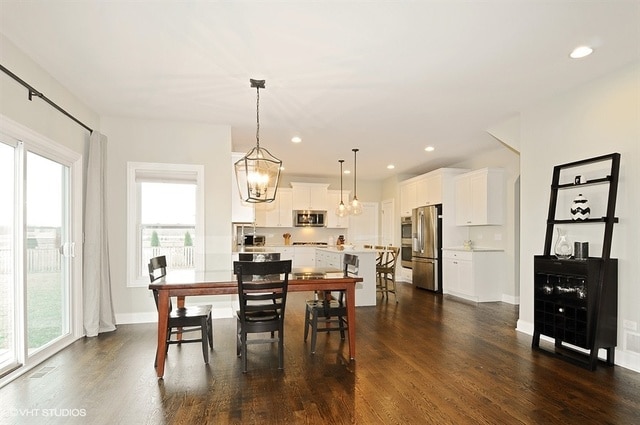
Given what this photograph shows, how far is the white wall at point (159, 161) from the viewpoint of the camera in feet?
15.6

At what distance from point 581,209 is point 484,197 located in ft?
9.10

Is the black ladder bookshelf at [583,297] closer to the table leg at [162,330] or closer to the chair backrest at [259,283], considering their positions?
the chair backrest at [259,283]

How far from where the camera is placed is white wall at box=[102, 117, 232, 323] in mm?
4754

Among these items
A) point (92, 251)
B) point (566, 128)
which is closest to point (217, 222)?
point (92, 251)

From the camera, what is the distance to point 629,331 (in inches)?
129

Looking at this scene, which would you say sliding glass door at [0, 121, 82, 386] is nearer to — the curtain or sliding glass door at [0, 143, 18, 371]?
sliding glass door at [0, 143, 18, 371]

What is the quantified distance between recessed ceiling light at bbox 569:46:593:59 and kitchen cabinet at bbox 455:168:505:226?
11.0ft

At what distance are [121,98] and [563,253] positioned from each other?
16.5 ft

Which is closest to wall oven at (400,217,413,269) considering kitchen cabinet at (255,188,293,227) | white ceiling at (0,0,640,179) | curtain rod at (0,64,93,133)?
kitchen cabinet at (255,188,293,227)

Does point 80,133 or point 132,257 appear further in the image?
point 132,257

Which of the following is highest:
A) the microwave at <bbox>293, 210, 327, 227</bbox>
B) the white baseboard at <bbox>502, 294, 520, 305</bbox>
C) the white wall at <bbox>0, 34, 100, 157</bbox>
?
the white wall at <bbox>0, 34, 100, 157</bbox>

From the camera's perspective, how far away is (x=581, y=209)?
3602mm

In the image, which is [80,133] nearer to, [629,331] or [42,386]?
[42,386]

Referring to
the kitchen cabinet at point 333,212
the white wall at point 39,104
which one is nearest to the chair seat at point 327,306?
the white wall at point 39,104
